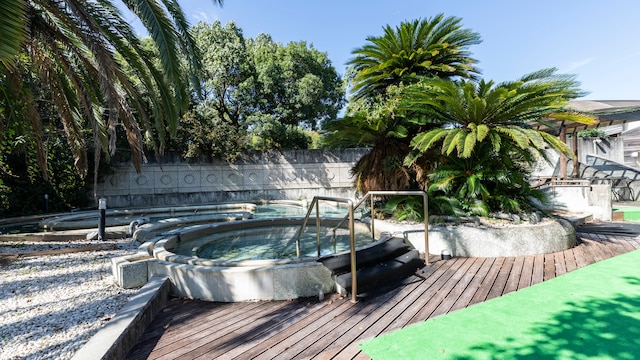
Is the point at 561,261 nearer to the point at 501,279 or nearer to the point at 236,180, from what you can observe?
the point at 501,279

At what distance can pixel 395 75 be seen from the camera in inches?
262

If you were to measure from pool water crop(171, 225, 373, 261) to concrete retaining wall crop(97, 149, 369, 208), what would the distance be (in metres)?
8.32

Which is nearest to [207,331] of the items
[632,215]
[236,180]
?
Result: [632,215]

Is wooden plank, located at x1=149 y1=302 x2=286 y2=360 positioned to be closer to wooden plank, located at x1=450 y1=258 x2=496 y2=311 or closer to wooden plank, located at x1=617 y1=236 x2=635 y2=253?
wooden plank, located at x1=450 y1=258 x2=496 y2=311

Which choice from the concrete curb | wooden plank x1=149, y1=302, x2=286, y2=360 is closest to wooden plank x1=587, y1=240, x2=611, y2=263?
wooden plank x1=149, y1=302, x2=286, y2=360

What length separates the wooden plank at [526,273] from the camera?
3.17 m

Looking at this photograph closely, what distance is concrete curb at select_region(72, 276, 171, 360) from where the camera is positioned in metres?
1.87

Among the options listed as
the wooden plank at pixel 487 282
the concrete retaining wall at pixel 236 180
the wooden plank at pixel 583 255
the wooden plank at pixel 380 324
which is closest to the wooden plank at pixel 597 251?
the wooden plank at pixel 583 255

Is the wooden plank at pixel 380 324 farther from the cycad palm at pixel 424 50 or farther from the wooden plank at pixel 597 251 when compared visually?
the cycad palm at pixel 424 50

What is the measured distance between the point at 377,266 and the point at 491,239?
2088 mm

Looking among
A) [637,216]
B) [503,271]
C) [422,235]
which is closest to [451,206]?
[422,235]

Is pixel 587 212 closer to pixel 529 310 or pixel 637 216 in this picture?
pixel 637 216

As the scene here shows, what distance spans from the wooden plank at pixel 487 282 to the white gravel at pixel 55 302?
11.8 ft

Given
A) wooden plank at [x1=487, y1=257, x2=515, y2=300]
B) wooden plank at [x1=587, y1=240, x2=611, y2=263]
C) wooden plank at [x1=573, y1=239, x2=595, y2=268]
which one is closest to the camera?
wooden plank at [x1=487, y1=257, x2=515, y2=300]
